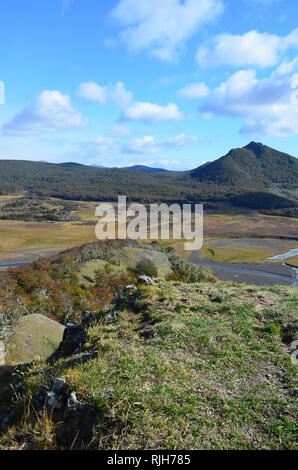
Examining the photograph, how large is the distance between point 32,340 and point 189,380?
842cm

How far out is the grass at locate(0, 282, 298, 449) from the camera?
4133 millimetres

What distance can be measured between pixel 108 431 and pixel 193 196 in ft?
600

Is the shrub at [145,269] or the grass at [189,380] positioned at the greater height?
the grass at [189,380]

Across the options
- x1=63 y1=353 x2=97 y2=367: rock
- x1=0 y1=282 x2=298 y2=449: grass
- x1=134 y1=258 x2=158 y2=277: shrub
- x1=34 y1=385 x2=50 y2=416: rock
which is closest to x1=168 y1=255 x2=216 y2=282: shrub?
x1=134 y1=258 x2=158 y2=277: shrub

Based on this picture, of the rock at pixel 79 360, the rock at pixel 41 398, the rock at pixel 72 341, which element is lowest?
the rock at pixel 72 341

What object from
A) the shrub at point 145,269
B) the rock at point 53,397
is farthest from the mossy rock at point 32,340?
the shrub at point 145,269

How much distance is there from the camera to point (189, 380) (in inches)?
210

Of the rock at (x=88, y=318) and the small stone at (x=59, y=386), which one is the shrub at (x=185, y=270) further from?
the small stone at (x=59, y=386)

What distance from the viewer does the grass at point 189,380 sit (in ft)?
13.6

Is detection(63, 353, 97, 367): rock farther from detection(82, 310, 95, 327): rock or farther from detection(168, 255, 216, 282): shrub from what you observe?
detection(168, 255, 216, 282): shrub

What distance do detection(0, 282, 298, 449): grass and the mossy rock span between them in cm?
399

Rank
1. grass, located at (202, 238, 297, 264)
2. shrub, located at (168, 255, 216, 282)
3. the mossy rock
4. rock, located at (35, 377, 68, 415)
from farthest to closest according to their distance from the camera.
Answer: grass, located at (202, 238, 297, 264) → shrub, located at (168, 255, 216, 282) → the mossy rock → rock, located at (35, 377, 68, 415)

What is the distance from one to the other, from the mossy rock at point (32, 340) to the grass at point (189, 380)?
3.99m

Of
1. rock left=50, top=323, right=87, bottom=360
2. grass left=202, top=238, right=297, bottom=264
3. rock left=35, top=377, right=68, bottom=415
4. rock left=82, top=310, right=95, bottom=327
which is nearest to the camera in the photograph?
rock left=35, top=377, right=68, bottom=415
